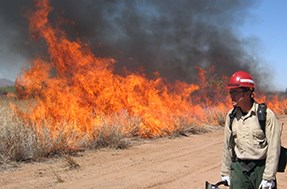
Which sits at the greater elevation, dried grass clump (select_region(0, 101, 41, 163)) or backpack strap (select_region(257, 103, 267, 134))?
backpack strap (select_region(257, 103, 267, 134))

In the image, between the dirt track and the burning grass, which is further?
the burning grass

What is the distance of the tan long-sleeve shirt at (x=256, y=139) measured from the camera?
361cm

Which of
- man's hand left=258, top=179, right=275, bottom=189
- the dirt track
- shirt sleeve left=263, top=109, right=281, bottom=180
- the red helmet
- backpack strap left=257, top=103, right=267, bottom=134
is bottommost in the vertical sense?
the dirt track

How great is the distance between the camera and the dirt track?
6.81 metres

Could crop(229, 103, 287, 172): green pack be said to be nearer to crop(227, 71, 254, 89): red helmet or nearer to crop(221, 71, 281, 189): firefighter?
crop(221, 71, 281, 189): firefighter

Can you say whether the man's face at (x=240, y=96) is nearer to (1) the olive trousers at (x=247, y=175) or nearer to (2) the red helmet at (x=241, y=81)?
(2) the red helmet at (x=241, y=81)

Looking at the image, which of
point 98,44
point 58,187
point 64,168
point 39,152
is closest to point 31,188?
point 58,187

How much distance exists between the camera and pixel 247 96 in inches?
151

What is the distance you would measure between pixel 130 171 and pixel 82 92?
4.98m

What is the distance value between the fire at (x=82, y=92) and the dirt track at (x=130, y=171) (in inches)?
59.3

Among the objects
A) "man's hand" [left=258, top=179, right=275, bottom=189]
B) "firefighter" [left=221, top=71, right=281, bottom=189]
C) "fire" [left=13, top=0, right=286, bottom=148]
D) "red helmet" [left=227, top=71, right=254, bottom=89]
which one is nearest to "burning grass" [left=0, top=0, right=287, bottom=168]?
"fire" [left=13, top=0, right=286, bottom=148]

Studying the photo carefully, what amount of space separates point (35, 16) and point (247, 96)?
32.4 ft

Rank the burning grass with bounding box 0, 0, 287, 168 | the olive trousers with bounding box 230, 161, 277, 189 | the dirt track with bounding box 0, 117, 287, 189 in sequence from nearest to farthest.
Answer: the olive trousers with bounding box 230, 161, 277, 189 → the dirt track with bounding box 0, 117, 287, 189 → the burning grass with bounding box 0, 0, 287, 168

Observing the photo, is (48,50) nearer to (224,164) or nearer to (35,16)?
(35,16)
